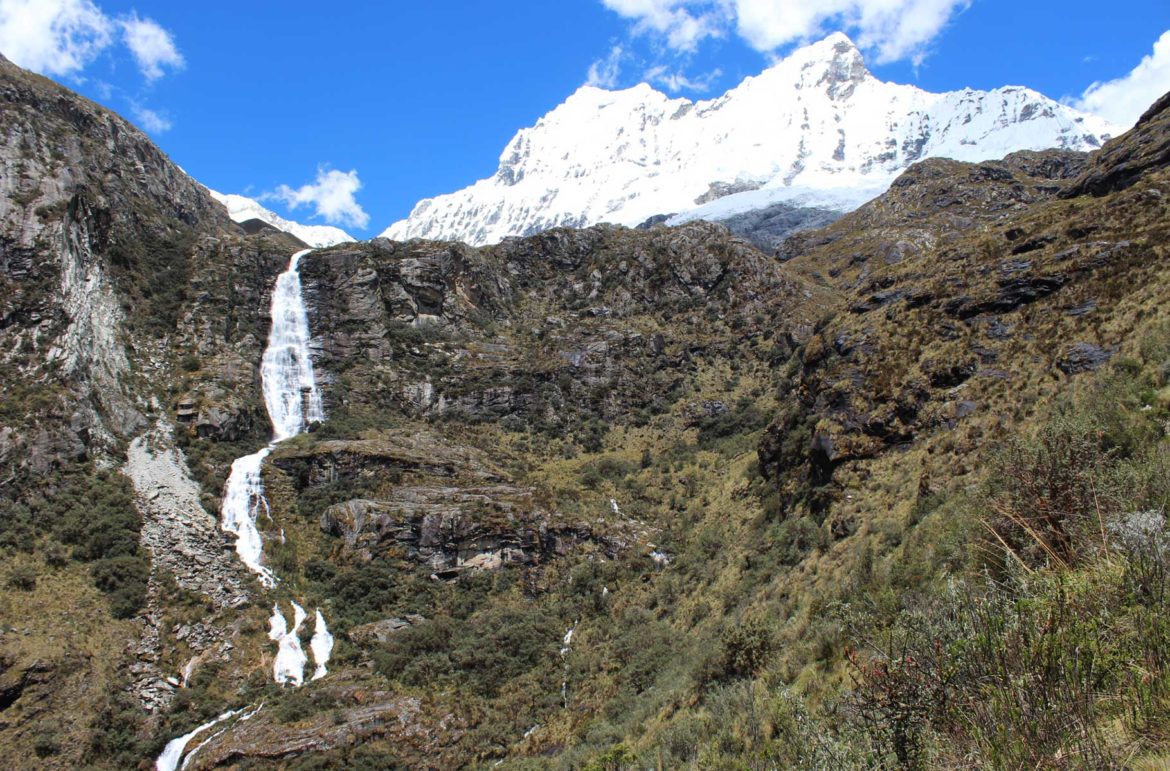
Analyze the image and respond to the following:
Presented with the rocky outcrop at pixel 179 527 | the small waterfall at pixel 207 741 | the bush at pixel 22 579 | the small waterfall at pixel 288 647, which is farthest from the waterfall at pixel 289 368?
the small waterfall at pixel 207 741

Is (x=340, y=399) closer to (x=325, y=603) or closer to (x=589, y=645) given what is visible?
(x=325, y=603)

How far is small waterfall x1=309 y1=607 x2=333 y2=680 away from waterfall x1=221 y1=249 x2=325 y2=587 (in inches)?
176

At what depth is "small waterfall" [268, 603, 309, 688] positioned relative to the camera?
95.5 feet

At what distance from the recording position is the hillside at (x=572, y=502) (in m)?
5.12

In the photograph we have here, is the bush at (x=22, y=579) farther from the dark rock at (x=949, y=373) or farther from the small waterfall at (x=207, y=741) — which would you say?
the dark rock at (x=949, y=373)

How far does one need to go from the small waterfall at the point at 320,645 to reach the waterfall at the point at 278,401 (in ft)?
14.7

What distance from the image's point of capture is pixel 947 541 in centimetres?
903

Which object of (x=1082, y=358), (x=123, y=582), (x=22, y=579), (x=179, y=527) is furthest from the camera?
(x=179, y=527)

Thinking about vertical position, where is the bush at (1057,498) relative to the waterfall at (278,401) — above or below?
below

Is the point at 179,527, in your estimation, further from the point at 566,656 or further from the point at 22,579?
the point at 566,656

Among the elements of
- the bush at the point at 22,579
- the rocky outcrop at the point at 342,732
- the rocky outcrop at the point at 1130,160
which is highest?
the rocky outcrop at the point at 1130,160

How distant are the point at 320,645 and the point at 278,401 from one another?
28.2m

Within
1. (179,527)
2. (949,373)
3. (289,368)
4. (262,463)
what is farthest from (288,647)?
(289,368)

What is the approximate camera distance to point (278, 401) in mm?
53344
